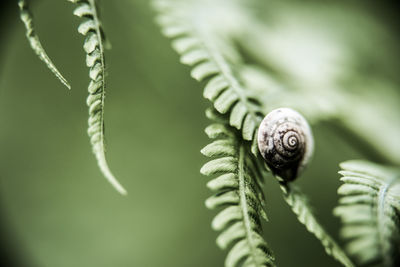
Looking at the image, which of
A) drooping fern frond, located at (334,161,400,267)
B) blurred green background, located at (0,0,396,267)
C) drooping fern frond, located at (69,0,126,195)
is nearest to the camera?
drooping fern frond, located at (334,161,400,267)

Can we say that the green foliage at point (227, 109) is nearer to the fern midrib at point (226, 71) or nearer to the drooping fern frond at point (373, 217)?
the fern midrib at point (226, 71)

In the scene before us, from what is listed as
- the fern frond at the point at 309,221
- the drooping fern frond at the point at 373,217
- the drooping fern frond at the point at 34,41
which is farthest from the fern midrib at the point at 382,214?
the drooping fern frond at the point at 34,41

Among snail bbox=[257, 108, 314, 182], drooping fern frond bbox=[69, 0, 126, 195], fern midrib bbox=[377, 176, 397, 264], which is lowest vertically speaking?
fern midrib bbox=[377, 176, 397, 264]

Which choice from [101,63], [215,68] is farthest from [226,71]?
[101,63]

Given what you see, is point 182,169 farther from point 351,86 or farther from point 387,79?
point 387,79

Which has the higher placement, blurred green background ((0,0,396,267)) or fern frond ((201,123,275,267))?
blurred green background ((0,0,396,267))

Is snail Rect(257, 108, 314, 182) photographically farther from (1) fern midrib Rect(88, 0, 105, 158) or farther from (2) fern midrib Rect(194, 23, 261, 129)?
(1) fern midrib Rect(88, 0, 105, 158)

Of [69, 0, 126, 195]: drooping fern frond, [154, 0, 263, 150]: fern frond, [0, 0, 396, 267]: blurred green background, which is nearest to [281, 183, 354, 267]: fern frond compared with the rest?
[154, 0, 263, 150]: fern frond

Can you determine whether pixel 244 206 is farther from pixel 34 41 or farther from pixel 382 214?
pixel 34 41

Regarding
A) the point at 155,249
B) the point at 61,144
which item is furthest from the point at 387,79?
the point at 61,144
